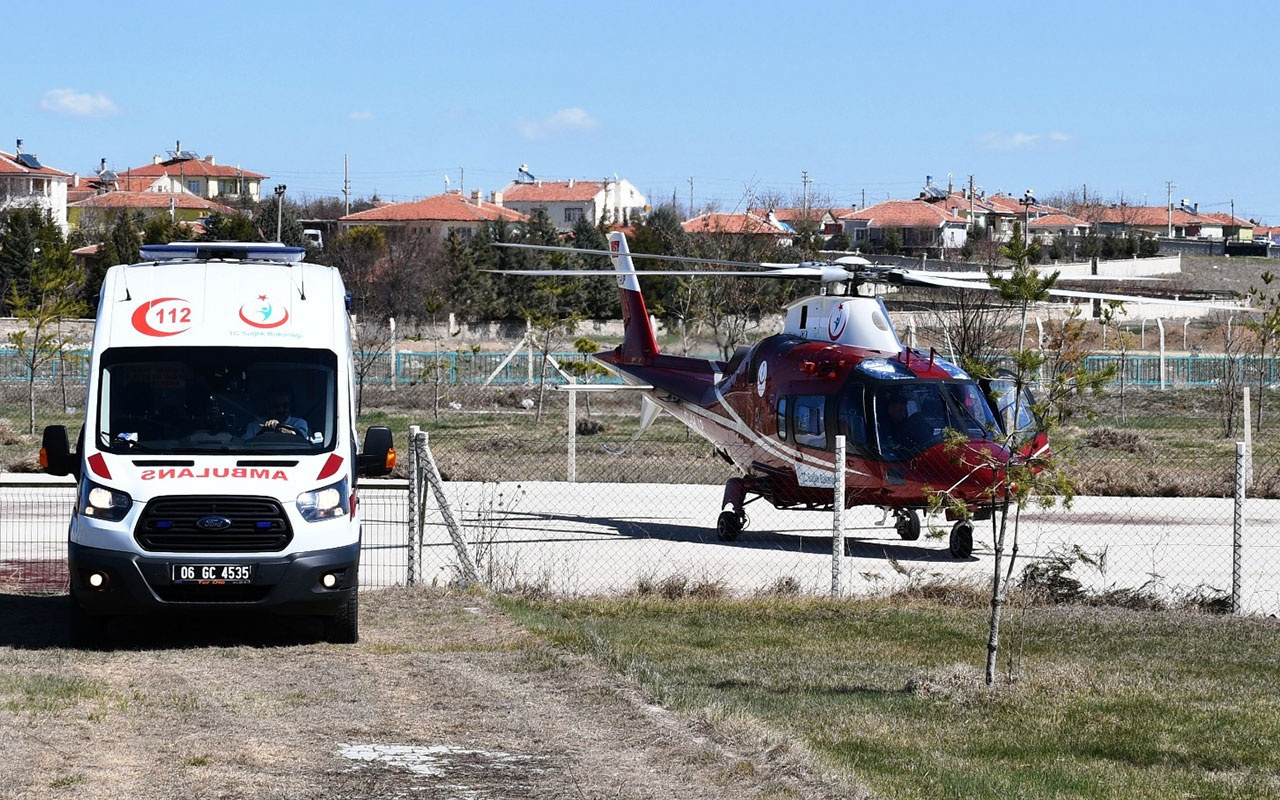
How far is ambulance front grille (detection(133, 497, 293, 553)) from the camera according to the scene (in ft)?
33.6

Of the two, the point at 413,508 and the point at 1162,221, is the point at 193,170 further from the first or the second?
the point at 413,508

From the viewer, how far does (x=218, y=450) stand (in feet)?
35.1

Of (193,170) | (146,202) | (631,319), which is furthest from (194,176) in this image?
(631,319)

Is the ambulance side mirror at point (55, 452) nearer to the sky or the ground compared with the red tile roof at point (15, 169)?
nearer to the ground

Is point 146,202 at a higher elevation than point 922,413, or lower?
higher

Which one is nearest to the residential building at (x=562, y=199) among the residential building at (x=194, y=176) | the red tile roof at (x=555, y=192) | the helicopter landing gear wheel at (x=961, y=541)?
the red tile roof at (x=555, y=192)

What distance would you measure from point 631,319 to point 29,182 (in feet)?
291

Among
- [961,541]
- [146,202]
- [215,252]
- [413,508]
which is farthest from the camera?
[146,202]

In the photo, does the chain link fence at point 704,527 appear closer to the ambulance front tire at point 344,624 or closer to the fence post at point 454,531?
the fence post at point 454,531

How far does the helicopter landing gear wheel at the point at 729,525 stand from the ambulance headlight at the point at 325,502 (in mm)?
8514

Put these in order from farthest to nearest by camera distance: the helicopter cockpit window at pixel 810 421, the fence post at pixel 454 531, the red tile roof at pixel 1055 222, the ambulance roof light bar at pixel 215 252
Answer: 1. the red tile roof at pixel 1055 222
2. the helicopter cockpit window at pixel 810 421
3. the fence post at pixel 454 531
4. the ambulance roof light bar at pixel 215 252

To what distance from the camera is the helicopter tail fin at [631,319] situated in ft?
74.3

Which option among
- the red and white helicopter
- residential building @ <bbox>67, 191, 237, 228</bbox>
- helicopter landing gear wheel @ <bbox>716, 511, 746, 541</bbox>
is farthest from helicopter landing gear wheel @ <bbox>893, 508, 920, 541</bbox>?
residential building @ <bbox>67, 191, 237, 228</bbox>

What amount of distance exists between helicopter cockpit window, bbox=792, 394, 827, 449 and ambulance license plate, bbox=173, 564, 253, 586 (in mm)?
9207
